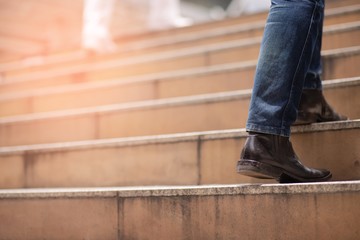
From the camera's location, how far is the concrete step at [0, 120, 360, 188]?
2.31 m

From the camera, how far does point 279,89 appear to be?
6.61 feet

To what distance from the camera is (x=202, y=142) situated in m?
2.67

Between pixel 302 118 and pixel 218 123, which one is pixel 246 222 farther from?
pixel 218 123

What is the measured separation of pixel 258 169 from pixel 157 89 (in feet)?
6.39

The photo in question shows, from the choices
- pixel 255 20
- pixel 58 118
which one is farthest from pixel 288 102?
pixel 255 20

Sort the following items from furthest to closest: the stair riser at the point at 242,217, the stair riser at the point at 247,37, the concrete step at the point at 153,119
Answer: the stair riser at the point at 247,37 < the concrete step at the point at 153,119 < the stair riser at the point at 242,217

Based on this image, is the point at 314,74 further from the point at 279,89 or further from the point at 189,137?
the point at 189,137

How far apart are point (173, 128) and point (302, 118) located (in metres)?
1.05

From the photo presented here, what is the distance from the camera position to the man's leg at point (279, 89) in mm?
2020

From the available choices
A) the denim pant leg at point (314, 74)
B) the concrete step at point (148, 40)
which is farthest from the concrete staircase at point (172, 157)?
the concrete step at point (148, 40)

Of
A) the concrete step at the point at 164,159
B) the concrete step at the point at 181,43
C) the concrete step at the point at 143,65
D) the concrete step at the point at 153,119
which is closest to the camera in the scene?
the concrete step at the point at 164,159

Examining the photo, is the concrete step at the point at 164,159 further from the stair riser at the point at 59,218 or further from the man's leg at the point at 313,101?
the stair riser at the point at 59,218

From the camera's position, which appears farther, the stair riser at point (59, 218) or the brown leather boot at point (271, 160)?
the stair riser at point (59, 218)

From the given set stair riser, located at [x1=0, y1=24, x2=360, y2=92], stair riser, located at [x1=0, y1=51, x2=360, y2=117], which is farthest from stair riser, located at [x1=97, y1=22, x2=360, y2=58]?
stair riser, located at [x1=0, y1=51, x2=360, y2=117]
